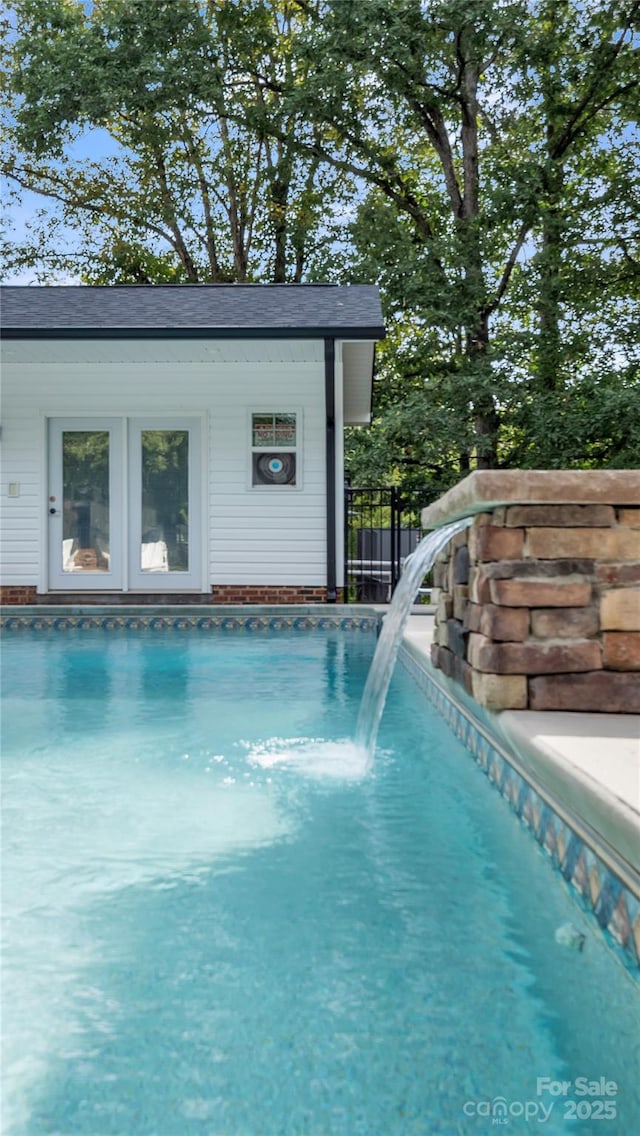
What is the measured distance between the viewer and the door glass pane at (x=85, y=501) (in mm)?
9344

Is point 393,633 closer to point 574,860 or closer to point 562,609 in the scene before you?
point 562,609

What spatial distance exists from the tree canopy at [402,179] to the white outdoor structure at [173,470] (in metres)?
2.74

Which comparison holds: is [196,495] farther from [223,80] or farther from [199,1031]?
[223,80]

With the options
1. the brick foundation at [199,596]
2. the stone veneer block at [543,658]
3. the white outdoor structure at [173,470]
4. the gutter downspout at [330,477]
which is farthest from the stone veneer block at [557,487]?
the brick foundation at [199,596]

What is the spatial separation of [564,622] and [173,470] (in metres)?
7.07

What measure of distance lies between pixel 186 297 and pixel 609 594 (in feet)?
24.9

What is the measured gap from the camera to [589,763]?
196 centimetres

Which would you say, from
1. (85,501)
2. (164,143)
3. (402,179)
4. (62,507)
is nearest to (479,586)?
(85,501)

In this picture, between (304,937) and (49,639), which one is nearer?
(304,937)

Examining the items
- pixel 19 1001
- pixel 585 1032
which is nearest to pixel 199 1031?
pixel 19 1001

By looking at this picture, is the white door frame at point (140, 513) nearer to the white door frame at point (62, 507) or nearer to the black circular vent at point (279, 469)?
the white door frame at point (62, 507)

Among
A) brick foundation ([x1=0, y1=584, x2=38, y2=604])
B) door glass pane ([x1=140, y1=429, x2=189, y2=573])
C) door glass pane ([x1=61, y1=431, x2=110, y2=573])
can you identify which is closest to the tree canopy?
door glass pane ([x1=140, y1=429, x2=189, y2=573])

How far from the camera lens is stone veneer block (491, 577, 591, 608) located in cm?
278

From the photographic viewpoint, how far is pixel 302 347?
859 centimetres
